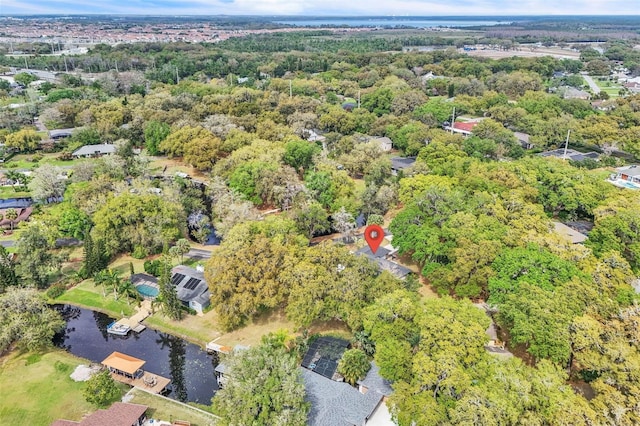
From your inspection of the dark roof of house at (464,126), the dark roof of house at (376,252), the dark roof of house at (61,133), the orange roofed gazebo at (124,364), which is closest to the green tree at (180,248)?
the orange roofed gazebo at (124,364)

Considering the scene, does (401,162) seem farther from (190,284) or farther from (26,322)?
(26,322)

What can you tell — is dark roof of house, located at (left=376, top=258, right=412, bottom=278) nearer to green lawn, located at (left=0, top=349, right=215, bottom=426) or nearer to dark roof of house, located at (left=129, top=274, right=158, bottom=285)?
green lawn, located at (left=0, top=349, right=215, bottom=426)

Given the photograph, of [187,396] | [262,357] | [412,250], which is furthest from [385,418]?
[412,250]

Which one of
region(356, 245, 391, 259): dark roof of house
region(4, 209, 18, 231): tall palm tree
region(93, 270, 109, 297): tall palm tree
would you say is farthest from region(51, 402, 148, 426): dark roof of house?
region(4, 209, 18, 231): tall palm tree

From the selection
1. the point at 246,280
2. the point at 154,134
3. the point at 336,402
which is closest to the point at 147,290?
the point at 246,280

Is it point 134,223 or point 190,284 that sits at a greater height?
point 134,223

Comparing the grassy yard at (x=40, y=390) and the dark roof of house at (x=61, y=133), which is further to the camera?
the dark roof of house at (x=61, y=133)

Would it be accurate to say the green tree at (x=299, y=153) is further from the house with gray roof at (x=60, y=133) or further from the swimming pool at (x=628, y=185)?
the house with gray roof at (x=60, y=133)

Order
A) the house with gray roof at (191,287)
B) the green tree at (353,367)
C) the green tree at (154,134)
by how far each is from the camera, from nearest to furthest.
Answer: the green tree at (353,367) → the house with gray roof at (191,287) → the green tree at (154,134)

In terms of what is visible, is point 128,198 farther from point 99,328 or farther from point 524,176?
point 524,176
